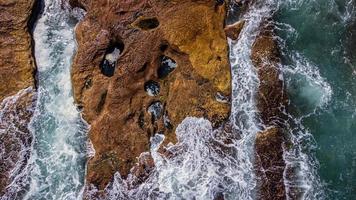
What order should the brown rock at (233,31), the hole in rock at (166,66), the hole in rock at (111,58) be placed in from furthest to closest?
the brown rock at (233,31) → the hole in rock at (166,66) → the hole in rock at (111,58)

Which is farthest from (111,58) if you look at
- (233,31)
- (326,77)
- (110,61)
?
(326,77)

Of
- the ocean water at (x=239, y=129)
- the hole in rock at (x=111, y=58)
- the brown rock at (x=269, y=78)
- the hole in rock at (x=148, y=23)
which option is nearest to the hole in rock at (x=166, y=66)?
the hole in rock at (x=148, y=23)

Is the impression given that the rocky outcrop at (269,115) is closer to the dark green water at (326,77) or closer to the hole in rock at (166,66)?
the dark green water at (326,77)

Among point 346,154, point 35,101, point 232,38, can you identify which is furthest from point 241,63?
point 35,101

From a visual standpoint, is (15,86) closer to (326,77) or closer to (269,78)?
(269,78)

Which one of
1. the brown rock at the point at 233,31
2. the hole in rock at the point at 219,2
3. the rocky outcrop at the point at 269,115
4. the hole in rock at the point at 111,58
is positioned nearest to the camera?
the rocky outcrop at the point at 269,115

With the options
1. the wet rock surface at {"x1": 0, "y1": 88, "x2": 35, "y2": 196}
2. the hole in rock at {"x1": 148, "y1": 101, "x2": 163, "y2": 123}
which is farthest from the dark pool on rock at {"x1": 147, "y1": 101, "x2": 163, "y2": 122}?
the wet rock surface at {"x1": 0, "y1": 88, "x2": 35, "y2": 196}

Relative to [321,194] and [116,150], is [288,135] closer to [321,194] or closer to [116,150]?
[321,194]
